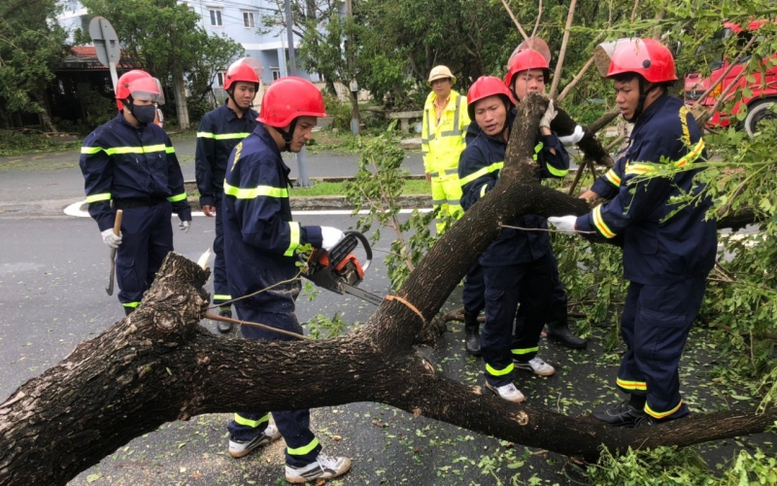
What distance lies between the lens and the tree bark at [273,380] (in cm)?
152

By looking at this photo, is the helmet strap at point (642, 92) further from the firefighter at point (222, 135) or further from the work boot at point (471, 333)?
the firefighter at point (222, 135)

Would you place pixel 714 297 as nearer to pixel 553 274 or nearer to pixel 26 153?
pixel 553 274

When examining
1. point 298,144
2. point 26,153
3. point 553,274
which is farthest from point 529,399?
point 26,153

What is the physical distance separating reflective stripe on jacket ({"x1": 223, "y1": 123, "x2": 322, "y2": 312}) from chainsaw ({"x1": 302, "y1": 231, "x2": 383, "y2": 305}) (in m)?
0.08

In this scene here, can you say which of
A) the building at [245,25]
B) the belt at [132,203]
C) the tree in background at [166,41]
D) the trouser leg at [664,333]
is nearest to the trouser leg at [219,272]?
the belt at [132,203]

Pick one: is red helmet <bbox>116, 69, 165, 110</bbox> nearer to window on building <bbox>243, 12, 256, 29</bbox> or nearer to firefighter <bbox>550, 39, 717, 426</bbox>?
firefighter <bbox>550, 39, 717, 426</bbox>

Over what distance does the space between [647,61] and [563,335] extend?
6.62 feet

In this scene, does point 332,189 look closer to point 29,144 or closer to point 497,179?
point 497,179

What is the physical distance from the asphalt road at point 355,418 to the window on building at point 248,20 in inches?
1249

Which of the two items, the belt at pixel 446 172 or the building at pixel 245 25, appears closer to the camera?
the belt at pixel 446 172

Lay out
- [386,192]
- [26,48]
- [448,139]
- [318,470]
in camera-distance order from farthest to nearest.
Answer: [26,48] → [448,139] → [386,192] → [318,470]

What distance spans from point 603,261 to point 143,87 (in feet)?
11.4

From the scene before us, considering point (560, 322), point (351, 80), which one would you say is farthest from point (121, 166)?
point (351, 80)

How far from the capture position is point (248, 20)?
34.5 metres
